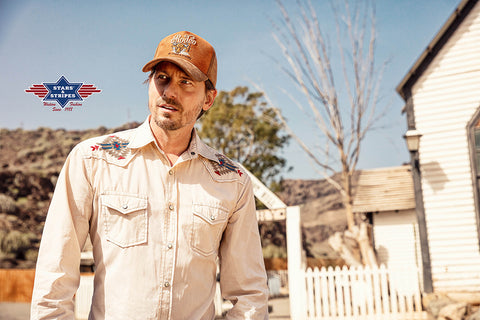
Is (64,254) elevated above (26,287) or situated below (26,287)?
above

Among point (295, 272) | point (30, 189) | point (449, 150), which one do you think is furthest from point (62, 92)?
point (30, 189)

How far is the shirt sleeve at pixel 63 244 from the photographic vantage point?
1547mm

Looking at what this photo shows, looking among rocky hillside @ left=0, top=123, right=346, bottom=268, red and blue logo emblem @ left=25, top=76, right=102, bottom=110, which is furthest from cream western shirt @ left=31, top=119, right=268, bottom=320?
rocky hillside @ left=0, top=123, right=346, bottom=268

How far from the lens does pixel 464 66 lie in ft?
31.5

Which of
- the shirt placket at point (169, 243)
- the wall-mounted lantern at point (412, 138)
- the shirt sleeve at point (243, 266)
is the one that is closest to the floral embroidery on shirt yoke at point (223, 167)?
the shirt sleeve at point (243, 266)

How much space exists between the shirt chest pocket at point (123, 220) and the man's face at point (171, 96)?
365mm

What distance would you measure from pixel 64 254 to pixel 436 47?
Result: 9966 mm

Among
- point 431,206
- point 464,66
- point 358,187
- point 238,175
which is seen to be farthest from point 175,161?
point 358,187

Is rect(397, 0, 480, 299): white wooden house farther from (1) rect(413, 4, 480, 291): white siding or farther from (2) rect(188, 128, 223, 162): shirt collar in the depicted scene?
(2) rect(188, 128, 223, 162): shirt collar

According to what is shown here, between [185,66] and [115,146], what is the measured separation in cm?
45

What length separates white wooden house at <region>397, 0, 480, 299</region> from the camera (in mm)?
9172

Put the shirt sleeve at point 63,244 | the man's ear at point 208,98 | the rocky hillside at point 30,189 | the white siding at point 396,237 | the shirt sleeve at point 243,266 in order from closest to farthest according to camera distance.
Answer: the shirt sleeve at point 63,244 → the shirt sleeve at point 243,266 → the man's ear at point 208,98 → the white siding at point 396,237 → the rocky hillside at point 30,189

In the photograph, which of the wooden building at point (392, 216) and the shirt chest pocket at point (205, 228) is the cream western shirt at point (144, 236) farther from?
the wooden building at point (392, 216)

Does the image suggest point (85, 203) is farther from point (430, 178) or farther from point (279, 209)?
point (430, 178)
